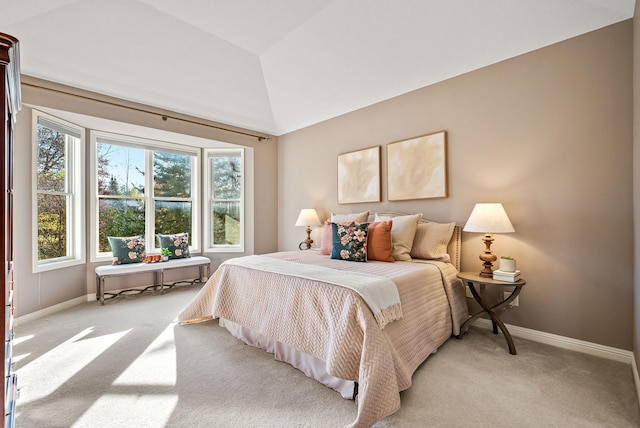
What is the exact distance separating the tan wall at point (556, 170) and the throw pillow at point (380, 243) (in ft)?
2.27

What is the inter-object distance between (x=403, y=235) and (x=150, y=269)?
Answer: 3.32 m

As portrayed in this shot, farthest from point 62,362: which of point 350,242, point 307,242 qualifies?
point 307,242

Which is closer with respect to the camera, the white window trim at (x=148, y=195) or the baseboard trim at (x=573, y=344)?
the baseboard trim at (x=573, y=344)

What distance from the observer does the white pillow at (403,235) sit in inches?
111

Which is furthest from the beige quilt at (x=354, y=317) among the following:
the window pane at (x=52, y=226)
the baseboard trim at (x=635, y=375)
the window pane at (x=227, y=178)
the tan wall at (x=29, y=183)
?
the window pane at (x=227, y=178)

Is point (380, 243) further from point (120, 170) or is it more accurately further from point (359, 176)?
point (120, 170)

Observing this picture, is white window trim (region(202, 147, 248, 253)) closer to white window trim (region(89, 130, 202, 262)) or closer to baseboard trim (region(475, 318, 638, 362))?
white window trim (region(89, 130, 202, 262))

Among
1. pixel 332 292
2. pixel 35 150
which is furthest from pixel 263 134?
pixel 332 292

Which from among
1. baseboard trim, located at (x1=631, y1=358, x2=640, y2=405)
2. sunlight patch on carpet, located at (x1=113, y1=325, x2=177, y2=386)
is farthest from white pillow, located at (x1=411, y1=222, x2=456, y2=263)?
sunlight patch on carpet, located at (x1=113, y1=325, x2=177, y2=386)

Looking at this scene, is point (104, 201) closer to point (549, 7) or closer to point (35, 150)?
point (35, 150)

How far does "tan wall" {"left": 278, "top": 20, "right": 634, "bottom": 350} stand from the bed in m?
0.56

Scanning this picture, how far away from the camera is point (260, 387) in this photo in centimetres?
183

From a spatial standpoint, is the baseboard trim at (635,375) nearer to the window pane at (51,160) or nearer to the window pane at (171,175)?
the window pane at (171,175)

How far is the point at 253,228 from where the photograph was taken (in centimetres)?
482
